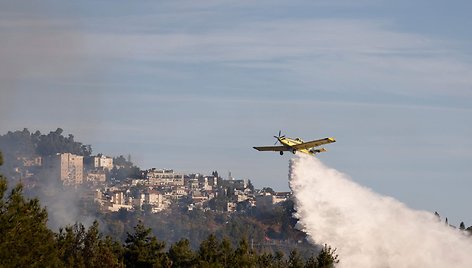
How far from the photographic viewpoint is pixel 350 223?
476 ft

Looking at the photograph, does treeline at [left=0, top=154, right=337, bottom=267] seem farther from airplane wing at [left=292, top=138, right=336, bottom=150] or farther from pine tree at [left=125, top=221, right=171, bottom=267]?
airplane wing at [left=292, top=138, right=336, bottom=150]

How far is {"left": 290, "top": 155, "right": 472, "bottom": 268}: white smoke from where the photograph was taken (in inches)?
5620

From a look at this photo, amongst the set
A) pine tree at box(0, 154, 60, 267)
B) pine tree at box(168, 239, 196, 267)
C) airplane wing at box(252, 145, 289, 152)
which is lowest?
pine tree at box(168, 239, 196, 267)

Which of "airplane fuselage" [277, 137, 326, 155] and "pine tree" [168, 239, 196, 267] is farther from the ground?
"airplane fuselage" [277, 137, 326, 155]

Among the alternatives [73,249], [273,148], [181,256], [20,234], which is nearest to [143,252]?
[73,249]

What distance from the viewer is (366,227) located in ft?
480

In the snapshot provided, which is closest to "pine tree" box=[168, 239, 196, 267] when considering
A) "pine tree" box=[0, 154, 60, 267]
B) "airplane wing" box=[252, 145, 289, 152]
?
"airplane wing" box=[252, 145, 289, 152]

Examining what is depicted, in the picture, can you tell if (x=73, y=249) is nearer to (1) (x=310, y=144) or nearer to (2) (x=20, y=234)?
(1) (x=310, y=144)

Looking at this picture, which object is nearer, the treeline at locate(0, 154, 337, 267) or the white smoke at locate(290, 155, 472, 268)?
the treeline at locate(0, 154, 337, 267)

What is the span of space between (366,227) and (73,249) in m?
38.3

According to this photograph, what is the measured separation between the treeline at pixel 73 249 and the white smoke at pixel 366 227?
7866 mm

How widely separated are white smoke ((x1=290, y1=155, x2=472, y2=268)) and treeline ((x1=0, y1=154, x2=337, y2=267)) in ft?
25.8

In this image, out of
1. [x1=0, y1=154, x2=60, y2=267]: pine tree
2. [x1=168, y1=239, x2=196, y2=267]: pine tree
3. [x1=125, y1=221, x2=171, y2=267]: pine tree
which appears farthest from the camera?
[x1=168, y1=239, x2=196, y2=267]: pine tree

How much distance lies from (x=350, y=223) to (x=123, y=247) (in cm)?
2598
